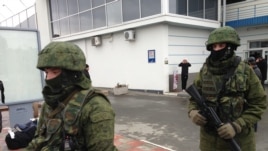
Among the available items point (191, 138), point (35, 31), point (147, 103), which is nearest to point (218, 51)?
point (191, 138)

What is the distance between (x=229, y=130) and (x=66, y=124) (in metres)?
1.27

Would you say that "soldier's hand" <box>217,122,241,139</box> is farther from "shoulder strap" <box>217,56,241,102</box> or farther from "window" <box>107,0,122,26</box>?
"window" <box>107,0,122,26</box>

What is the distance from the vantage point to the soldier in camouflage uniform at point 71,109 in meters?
1.16

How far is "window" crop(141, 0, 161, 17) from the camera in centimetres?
952

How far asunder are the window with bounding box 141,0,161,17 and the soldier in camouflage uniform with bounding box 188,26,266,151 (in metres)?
7.86

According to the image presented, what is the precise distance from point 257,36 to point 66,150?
12.0m

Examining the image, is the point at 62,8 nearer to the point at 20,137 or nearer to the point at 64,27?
the point at 64,27

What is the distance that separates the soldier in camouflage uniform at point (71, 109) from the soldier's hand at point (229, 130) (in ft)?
3.29

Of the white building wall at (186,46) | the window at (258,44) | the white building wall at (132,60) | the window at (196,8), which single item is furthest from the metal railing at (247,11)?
the white building wall at (132,60)

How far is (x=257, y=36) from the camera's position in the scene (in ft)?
36.4

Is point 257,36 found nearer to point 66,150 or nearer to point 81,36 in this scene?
point 81,36

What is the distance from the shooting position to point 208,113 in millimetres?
1936

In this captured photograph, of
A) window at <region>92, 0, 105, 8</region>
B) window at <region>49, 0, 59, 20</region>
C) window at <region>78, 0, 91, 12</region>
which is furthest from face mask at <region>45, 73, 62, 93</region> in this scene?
window at <region>49, 0, 59, 20</region>

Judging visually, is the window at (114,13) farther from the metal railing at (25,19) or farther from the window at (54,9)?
the metal railing at (25,19)
